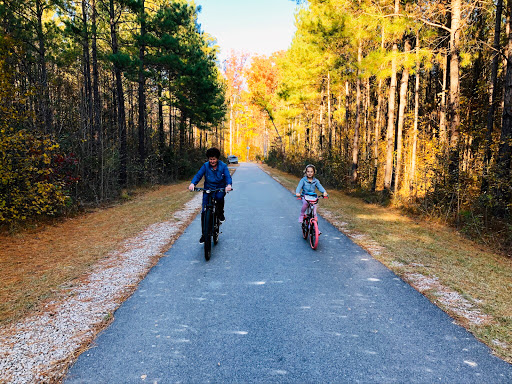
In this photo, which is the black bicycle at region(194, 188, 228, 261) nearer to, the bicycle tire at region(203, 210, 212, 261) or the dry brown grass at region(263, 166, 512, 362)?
the bicycle tire at region(203, 210, 212, 261)

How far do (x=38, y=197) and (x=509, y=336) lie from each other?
372 inches

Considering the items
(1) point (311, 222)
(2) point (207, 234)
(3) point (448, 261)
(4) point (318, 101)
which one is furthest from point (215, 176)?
(4) point (318, 101)

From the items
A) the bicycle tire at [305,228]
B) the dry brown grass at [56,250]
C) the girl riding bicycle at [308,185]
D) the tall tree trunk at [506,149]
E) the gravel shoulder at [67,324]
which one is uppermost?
the tall tree trunk at [506,149]

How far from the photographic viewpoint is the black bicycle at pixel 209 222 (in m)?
5.91

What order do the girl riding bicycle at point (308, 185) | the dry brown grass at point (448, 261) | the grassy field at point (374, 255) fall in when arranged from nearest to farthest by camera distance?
the dry brown grass at point (448, 261)
the grassy field at point (374, 255)
the girl riding bicycle at point (308, 185)

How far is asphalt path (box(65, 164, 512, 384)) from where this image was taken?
8.82 ft

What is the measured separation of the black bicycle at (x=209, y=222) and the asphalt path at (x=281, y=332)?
302 mm

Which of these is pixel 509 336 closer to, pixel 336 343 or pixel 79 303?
pixel 336 343

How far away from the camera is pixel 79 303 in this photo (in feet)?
13.2

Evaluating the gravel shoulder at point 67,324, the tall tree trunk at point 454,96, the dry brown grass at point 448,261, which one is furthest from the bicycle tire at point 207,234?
the tall tree trunk at point 454,96

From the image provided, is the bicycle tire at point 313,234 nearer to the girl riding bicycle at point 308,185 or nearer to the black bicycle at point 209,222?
the girl riding bicycle at point 308,185

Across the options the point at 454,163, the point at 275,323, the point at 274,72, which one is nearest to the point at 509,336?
the point at 275,323

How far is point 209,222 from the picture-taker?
6.26m

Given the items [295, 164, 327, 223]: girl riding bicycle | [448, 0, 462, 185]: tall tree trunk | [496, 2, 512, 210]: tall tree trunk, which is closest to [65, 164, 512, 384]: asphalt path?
[295, 164, 327, 223]: girl riding bicycle
